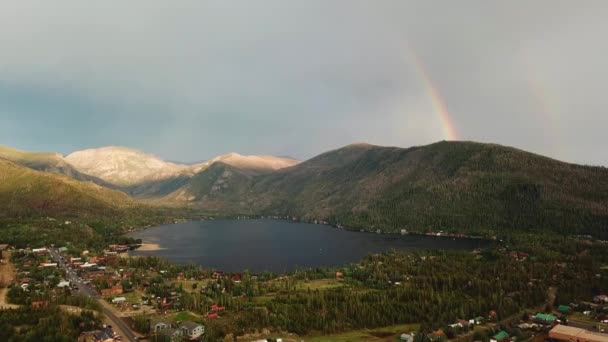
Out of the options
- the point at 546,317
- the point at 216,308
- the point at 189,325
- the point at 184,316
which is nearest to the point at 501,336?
the point at 546,317

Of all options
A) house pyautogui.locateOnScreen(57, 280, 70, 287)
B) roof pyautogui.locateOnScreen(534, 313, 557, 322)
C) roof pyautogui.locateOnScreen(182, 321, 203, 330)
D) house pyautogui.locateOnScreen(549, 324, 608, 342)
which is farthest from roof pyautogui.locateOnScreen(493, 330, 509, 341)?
house pyautogui.locateOnScreen(57, 280, 70, 287)

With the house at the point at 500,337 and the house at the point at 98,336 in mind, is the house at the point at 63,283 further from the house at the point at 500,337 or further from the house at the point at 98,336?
the house at the point at 500,337

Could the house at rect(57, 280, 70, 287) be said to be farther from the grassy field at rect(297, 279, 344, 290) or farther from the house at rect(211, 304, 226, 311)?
the grassy field at rect(297, 279, 344, 290)

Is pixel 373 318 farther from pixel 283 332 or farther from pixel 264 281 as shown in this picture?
pixel 264 281

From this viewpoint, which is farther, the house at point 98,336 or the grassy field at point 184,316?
the grassy field at point 184,316

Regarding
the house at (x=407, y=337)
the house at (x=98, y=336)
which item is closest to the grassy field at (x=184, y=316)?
the house at (x=98, y=336)

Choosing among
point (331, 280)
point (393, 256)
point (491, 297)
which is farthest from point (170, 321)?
point (393, 256)

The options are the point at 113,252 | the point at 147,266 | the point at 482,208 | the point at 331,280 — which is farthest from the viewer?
the point at 482,208

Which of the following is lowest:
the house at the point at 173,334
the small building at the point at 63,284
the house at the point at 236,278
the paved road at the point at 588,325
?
the house at the point at 173,334
